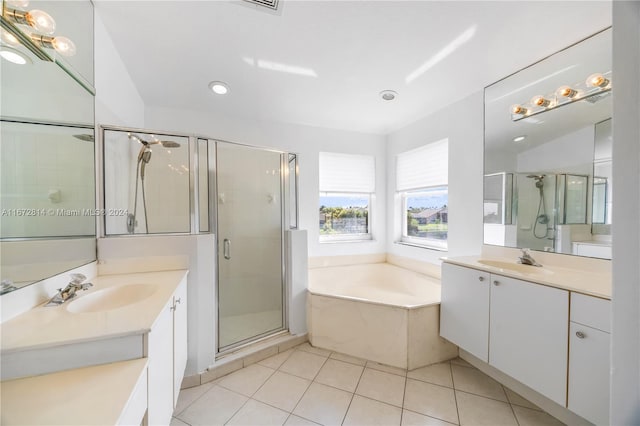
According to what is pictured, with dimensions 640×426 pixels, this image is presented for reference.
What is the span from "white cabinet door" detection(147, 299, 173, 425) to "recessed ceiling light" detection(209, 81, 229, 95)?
1.89 m

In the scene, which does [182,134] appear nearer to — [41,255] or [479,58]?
[41,255]

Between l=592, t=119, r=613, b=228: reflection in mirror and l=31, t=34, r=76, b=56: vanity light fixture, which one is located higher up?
l=31, t=34, r=76, b=56: vanity light fixture

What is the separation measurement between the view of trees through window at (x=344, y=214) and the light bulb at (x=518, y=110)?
183 centimetres

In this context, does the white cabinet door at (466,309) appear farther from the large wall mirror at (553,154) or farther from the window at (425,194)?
the window at (425,194)

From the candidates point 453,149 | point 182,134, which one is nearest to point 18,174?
point 182,134

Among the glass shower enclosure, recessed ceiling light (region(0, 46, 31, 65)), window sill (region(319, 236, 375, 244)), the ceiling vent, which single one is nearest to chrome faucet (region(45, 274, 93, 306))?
the glass shower enclosure

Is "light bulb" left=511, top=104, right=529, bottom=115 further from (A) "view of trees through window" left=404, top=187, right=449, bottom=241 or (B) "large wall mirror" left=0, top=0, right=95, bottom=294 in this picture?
(B) "large wall mirror" left=0, top=0, right=95, bottom=294

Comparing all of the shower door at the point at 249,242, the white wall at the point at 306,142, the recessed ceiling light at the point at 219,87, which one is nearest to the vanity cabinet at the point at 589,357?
the shower door at the point at 249,242

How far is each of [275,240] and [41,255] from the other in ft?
5.09

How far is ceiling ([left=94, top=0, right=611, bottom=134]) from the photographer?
55.3 inches

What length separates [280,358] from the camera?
206 centimetres

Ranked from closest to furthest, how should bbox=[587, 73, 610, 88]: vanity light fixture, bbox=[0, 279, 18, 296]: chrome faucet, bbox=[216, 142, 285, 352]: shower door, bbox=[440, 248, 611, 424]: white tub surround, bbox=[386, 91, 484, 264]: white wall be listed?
bbox=[0, 279, 18, 296]: chrome faucet < bbox=[440, 248, 611, 424]: white tub surround < bbox=[587, 73, 610, 88]: vanity light fixture < bbox=[216, 142, 285, 352]: shower door < bbox=[386, 91, 484, 264]: white wall

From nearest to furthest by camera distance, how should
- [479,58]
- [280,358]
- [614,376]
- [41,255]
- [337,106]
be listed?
[614,376] < [41,255] < [479,58] < [280,358] < [337,106]

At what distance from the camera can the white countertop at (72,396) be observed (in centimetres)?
59
